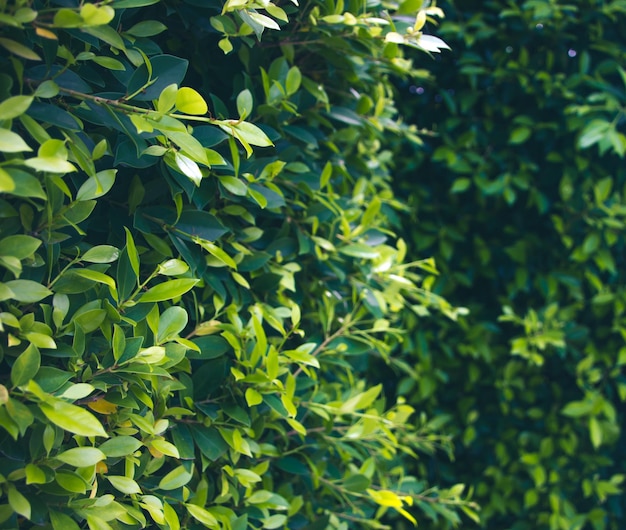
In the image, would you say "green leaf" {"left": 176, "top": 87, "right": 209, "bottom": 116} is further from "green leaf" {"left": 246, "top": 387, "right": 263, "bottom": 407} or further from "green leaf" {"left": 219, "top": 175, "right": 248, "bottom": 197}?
"green leaf" {"left": 246, "top": 387, "right": 263, "bottom": 407}

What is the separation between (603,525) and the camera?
270 cm

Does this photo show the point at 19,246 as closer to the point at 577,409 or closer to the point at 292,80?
the point at 292,80

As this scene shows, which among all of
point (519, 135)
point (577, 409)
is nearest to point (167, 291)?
point (519, 135)

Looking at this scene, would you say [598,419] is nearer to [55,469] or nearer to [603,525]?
[603,525]

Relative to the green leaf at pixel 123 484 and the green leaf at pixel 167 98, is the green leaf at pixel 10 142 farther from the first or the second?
the green leaf at pixel 123 484

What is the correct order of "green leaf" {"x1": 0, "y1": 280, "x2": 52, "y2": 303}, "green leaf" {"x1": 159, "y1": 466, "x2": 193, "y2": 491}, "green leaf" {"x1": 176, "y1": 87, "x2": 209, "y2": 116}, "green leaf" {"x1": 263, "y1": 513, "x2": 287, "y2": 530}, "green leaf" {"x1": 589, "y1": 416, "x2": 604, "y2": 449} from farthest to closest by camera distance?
"green leaf" {"x1": 589, "y1": 416, "x2": 604, "y2": 449}, "green leaf" {"x1": 263, "y1": 513, "x2": 287, "y2": 530}, "green leaf" {"x1": 159, "y1": 466, "x2": 193, "y2": 491}, "green leaf" {"x1": 176, "y1": 87, "x2": 209, "y2": 116}, "green leaf" {"x1": 0, "y1": 280, "x2": 52, "y2": 303}

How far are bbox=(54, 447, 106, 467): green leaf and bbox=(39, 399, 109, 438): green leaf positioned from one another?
0.26 ft

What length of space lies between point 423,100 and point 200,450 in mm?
1972

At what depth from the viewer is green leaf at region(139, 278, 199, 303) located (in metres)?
1.12

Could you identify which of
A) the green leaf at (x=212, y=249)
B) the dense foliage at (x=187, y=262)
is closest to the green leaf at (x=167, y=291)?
the dense foliage at (x=187, y=262)

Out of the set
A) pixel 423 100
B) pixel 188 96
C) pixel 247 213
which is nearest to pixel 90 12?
pixel 188 96

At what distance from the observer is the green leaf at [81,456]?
99 cm

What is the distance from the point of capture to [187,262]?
1.29 metres

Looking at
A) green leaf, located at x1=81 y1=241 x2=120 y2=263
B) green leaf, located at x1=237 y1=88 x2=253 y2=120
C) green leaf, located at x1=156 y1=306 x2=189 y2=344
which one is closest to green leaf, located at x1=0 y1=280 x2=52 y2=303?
green leaf, located at x1=81 y1=241 x2=120 y2=263
